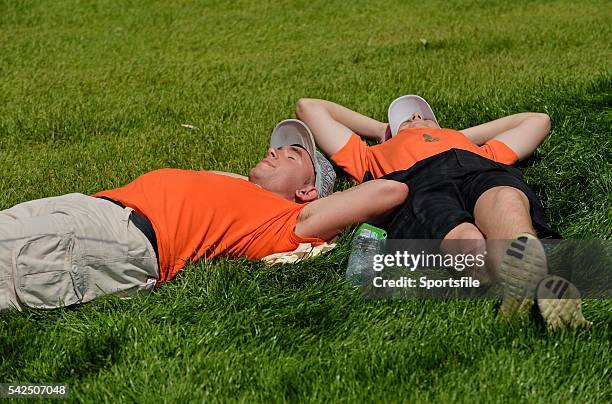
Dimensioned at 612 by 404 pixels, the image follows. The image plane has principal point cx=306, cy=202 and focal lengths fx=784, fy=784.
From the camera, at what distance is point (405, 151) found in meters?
4.54

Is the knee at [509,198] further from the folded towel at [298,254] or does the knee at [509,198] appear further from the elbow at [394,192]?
the folded towel at [298,254]

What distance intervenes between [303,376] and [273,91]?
4.23m

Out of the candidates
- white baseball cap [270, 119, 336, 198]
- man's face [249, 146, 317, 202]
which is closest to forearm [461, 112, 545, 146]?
white baseball cap [270, 119, 336, 198]

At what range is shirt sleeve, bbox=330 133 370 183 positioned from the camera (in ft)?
15.5

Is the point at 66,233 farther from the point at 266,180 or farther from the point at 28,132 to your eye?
the point at 28,132

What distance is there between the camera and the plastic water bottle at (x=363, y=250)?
3.59 meters

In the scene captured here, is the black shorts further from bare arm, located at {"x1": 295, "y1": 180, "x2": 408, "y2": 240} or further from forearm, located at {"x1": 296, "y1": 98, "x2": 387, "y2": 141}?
forearm, located at {"x1": 296, "y1": 98, "x2": 387, "y2": 141}

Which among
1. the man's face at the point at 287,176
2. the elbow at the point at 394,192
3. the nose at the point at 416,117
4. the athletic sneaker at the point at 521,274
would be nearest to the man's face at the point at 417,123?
the nose at the point at 416,117

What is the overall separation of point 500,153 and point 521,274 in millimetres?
1715

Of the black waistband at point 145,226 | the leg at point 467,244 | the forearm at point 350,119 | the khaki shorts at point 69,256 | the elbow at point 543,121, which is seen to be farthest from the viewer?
the forearm at point 350,119

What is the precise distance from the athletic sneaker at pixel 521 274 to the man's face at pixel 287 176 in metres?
1.42

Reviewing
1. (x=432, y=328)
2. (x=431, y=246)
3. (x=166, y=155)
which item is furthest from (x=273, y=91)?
(x=432, y=328)

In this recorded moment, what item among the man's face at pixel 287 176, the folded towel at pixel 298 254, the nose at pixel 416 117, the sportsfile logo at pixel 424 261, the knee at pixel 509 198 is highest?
the nose at pixel 416 117

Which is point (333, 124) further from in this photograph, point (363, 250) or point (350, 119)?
point (363, 250)
